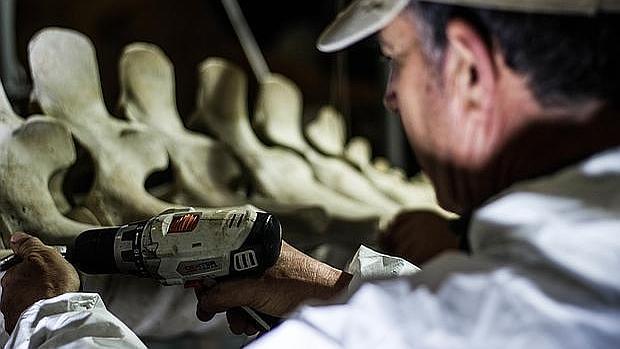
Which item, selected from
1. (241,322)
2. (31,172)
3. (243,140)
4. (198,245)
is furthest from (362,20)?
(243,140)

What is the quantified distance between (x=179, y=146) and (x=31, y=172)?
0.33 metres

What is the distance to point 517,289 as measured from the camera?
2.79 feet

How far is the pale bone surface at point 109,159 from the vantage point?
139 cm

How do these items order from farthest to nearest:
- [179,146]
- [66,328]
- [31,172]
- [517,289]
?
[179,146], [31,172], [66,328], [517,289]

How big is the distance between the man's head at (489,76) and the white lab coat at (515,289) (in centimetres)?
5

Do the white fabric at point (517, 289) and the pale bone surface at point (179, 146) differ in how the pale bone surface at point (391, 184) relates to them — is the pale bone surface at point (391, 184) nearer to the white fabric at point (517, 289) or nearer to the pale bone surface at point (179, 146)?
the pale bone surface at point (179, 146)

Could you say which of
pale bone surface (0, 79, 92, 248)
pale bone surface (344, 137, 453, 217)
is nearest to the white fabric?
pale bone surface (0, 79, 92, 248)

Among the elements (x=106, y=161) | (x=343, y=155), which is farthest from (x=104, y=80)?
(x=106, y=161)

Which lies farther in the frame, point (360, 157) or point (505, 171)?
point (360, 157)

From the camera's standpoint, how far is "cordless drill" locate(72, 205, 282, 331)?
113cm

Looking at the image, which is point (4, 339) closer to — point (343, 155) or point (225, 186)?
point (225, 186)

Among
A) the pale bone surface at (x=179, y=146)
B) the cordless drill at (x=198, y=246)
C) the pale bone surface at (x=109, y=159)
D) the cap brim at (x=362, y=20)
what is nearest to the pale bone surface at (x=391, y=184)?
the pale bone surface at (x=179, y=146)

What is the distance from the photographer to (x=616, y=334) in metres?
0.86

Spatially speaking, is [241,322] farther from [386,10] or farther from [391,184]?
[391,184]
